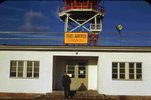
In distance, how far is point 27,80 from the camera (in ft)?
81.5

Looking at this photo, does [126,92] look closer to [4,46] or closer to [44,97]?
[44,97]

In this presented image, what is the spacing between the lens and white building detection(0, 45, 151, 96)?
24.4m

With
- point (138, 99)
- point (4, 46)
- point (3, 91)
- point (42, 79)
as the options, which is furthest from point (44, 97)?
point (138, 99)

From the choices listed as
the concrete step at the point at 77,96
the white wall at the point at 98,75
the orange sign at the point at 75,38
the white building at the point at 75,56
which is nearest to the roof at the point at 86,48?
the white building at the point at 75,56

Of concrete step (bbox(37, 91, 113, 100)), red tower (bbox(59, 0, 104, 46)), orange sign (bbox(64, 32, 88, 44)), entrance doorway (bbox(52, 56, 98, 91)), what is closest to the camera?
concrete step (bbox(37, 91, 113, 100))

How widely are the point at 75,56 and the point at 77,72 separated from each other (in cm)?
160

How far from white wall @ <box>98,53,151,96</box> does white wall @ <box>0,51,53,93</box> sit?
3782 mm

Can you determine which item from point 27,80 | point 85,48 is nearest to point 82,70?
point 85,48

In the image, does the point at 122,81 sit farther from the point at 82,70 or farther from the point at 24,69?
the point at 24,69

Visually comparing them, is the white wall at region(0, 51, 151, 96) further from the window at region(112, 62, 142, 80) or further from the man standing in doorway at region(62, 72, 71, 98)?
the man standing in doorway at region(62, 72, 71, 98)

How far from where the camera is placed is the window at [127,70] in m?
24.4

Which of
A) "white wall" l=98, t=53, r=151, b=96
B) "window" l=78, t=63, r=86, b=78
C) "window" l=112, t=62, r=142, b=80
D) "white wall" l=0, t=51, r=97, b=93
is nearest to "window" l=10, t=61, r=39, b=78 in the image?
"white wall" l=0, t=51, r=97, b=93

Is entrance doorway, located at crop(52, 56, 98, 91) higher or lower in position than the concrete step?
higher

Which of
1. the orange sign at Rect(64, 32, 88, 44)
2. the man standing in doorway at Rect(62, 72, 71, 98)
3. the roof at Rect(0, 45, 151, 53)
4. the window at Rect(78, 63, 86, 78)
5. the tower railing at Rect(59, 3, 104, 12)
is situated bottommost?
the man standing in doorway at Rect(62, 72, 71, 98)
